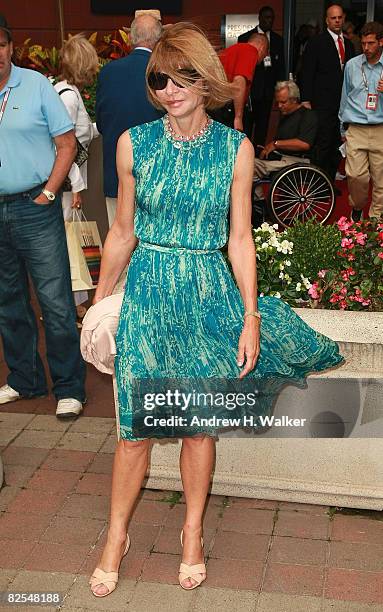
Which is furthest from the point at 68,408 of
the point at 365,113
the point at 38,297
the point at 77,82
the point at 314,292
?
the point at 365,113

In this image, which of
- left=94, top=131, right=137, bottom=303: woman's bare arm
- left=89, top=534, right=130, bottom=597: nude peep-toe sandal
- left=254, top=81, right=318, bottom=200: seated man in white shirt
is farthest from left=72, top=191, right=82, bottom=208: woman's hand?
left=254, top=81, right=318, bottom=200: seated man in white shirt

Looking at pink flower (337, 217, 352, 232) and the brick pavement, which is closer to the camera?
the brick pavement

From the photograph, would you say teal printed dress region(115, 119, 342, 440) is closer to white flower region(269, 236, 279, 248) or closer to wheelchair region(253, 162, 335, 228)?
white flower region(269, 236, 279, 248)

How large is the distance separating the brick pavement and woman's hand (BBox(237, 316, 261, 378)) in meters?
0.86

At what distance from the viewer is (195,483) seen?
142 inches

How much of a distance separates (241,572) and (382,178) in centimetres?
634

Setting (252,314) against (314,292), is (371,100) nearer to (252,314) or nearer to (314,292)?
(314,292)

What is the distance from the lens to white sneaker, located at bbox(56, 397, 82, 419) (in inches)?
207

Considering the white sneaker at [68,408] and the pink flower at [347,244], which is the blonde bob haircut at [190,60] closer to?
the pink flower at [347,244]

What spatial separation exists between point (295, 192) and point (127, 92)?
3637 mm

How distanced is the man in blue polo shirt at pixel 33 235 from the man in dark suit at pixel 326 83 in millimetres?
5583

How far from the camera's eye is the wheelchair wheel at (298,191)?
9372mm

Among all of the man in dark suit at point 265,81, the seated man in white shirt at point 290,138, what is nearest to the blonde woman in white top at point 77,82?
the seated man in white shirt at point 290,138

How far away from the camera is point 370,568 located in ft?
12.2
